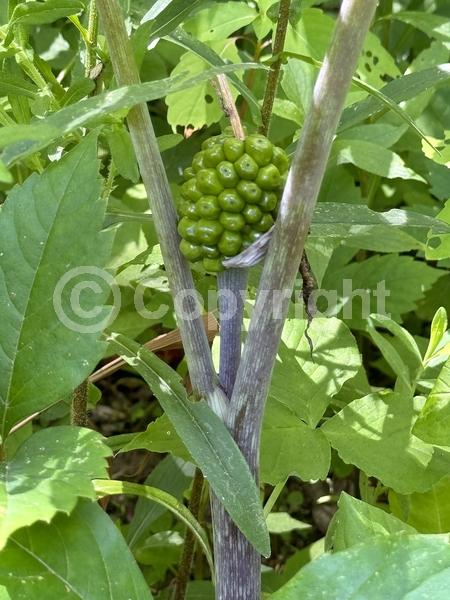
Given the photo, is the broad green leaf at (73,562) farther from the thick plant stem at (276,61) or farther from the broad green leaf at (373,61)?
the broad green leaf at (373,61)

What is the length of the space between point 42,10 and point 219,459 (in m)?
0.48

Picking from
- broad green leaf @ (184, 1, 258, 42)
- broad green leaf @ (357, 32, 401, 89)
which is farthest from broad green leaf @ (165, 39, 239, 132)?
broad green leaf @ (357, 32, 401, 89)

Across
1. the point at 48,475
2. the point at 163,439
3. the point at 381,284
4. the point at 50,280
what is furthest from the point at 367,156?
the point at 48,475

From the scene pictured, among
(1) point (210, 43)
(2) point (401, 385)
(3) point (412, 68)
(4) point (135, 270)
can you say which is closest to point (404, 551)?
(2) point (401, 385)

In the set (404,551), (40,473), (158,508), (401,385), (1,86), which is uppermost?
(1,86)

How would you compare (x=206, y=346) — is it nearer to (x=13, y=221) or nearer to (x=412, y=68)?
(x=13, y=221)

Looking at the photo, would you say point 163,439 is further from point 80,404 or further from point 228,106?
point 228,106

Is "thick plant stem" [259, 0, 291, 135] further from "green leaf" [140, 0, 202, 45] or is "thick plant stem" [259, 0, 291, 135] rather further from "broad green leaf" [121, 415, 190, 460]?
"broad green leaf" [121, 415, 190, 460]

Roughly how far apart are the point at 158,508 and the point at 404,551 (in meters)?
0.68

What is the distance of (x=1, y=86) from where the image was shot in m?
0.85

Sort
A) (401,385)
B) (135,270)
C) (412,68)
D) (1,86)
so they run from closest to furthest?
(1,86) < (401,385) < (135,270) < (412,68)

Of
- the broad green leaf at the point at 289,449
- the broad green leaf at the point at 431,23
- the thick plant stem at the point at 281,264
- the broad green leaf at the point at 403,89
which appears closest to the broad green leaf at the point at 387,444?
the broad green leaf at the point at 289,449

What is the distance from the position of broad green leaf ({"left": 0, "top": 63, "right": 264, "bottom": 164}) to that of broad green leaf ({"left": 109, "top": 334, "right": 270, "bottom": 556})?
288 millimetres

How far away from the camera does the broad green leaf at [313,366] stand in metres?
1.02
